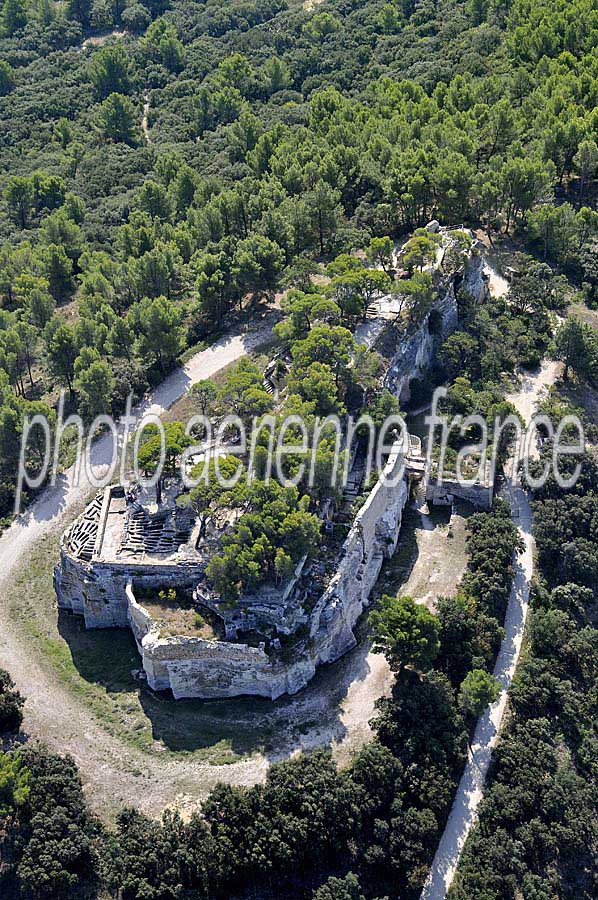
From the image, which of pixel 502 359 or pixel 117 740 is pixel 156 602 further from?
pixel 502 359

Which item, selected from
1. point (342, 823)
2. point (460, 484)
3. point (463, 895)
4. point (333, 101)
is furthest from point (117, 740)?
point (333, 101)

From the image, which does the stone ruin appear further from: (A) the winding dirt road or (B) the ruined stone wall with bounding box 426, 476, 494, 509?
(B) the ruined stone wall with bounding box 426, 476, 494, 509

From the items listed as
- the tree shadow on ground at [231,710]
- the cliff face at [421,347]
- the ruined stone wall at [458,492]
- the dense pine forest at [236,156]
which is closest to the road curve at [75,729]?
the tree shadow on ground at [231,710]

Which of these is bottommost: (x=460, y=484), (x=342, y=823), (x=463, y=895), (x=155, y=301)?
(x=463, y=895)

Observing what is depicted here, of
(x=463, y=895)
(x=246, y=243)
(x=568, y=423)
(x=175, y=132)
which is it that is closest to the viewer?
(x=463, y=895)

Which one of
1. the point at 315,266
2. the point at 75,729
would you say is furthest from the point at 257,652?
the point at 315,266

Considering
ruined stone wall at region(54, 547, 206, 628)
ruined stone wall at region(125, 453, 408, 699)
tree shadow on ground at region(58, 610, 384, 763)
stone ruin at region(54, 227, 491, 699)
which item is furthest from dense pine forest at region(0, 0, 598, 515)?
ruined stone wall at region(125, 453, 408, 699)

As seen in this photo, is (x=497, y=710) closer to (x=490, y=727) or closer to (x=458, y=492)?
(x=490, y=727)
